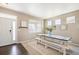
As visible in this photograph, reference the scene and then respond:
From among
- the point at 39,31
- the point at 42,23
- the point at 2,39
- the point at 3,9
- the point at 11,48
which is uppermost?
the point at 3,9

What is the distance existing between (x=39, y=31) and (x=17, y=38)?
0.48 m

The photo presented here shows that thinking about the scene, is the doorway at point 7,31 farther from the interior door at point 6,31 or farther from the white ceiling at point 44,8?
the white ceiling at point 44,8

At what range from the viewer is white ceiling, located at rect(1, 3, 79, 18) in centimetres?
157

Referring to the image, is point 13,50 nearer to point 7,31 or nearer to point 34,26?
point 7,31

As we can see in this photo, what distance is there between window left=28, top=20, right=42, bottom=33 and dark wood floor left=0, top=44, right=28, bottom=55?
0.43m

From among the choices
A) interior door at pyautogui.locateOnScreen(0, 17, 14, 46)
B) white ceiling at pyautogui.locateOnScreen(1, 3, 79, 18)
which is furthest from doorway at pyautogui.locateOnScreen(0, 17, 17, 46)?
white ceiling at pyautogui.locateOnScreen(1, 3, 79, 18)

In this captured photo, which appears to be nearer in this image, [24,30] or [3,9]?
[3,9]

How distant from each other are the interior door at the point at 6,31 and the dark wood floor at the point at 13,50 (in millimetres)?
86

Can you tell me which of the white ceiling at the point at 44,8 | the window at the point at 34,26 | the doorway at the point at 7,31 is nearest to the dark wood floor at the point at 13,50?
the doorway at the point at 7,31

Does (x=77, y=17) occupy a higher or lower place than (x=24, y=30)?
higher

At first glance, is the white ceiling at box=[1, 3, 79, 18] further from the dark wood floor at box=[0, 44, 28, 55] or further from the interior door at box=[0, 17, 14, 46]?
the dark wood floor at box=[0, 44, 28, 55]

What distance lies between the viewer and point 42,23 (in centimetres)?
182
